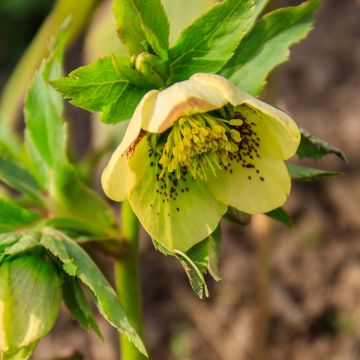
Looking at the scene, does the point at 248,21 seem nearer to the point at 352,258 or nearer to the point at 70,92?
the point at 70,92

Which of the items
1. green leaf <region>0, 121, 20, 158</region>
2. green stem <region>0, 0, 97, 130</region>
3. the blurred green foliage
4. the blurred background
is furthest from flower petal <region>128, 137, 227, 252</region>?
the blurred green foliage

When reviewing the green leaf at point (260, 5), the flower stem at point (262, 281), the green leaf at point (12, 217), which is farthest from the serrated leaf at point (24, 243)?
the flower stem at point (262, 281)

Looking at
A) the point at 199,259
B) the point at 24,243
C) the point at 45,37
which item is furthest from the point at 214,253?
the point at 45,37

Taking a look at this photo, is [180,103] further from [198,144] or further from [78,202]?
[78,202]

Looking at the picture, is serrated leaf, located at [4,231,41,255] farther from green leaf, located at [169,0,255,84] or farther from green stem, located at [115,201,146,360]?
green leaf, located at [169,0,255,84]

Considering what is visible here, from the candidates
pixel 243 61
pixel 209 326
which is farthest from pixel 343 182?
pixel 243 61

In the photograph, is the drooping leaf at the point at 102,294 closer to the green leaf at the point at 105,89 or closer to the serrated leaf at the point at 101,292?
the serrated leaf at the point at 101,292
